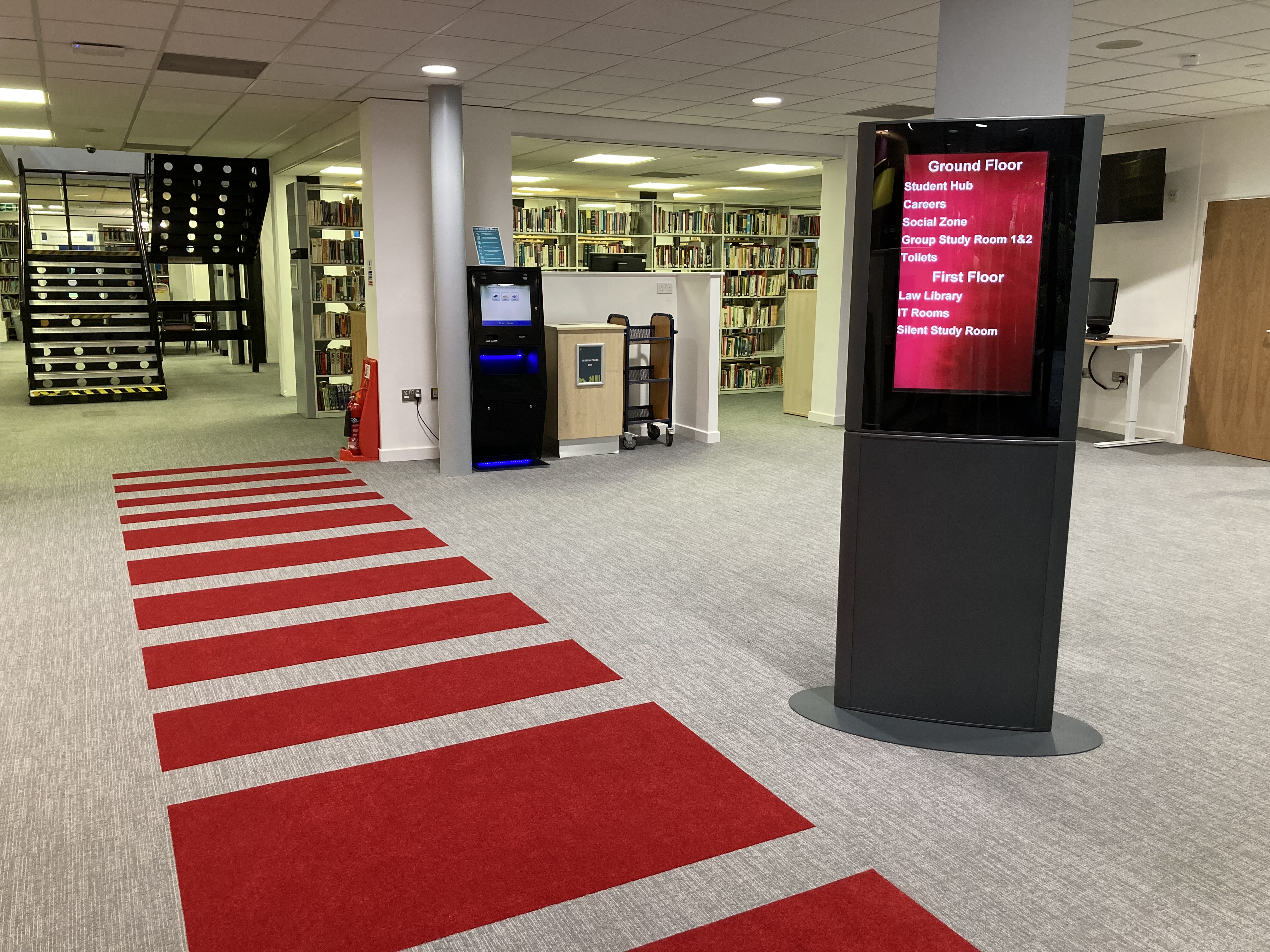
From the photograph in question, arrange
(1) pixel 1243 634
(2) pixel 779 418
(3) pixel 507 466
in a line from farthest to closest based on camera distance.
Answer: (2) pixel 779 418 → (3) pixel 507 466 → (1) pixel 1243 634

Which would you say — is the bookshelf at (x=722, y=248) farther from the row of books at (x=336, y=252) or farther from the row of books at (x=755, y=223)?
the row of books at (x=336, y=252)

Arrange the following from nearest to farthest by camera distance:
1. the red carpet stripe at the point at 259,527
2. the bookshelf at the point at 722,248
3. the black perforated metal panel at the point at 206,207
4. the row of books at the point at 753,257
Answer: the red carpet stripe at the point at 259,527
the black perforated metal panel at the point at 206,207
the bookshelf at the point at 722,248
the row of books at the point at 753,257

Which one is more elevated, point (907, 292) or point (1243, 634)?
point (907, 292)

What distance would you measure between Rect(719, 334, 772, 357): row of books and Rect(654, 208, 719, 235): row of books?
147 centimetres

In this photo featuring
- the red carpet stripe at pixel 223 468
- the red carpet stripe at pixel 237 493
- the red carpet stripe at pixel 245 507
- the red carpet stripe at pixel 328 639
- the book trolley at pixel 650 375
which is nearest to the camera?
the red carpet stripe at pixel 328 639

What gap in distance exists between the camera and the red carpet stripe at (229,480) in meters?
6.98

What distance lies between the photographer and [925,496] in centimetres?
315

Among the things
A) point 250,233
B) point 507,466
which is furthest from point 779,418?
point 250,233

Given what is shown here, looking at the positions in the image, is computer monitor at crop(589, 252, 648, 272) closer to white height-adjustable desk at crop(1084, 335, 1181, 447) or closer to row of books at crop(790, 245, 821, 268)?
white height-adjustable desk at crop(1084, 335, 1181, 447)

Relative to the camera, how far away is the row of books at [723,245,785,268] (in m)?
13.5

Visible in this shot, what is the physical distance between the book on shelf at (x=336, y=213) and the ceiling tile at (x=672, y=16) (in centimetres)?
549

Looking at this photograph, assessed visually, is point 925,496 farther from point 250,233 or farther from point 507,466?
point 250,233

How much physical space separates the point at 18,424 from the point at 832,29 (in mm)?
8736

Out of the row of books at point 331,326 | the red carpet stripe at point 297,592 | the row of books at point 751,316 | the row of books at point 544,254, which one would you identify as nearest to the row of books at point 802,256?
the row of books at point 751,316
